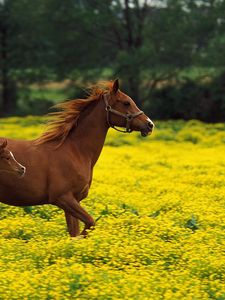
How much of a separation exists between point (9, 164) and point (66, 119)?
1.39 meters

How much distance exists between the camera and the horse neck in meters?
11.7

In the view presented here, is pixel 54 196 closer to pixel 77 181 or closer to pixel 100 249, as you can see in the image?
pixel 77 181

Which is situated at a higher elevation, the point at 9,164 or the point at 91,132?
the point at 91,132

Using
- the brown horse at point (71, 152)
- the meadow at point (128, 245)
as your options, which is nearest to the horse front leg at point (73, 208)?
the brown horse at point (71, 152)

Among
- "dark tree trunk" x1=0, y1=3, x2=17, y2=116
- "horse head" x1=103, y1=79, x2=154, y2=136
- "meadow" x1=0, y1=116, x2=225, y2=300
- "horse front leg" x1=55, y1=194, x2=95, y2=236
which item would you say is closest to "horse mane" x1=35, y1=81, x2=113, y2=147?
"horse head" x1=103, y1=79, x2=154, y2=136

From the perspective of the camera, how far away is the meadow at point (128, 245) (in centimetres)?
883

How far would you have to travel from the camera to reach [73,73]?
50.2m

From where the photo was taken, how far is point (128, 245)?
436 inches

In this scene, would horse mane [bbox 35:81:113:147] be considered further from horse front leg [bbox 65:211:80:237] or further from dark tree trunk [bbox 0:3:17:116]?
dark tree trunk [bbox 0:3:17:116]

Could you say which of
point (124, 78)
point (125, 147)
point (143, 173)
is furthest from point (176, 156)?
point (124, 78)

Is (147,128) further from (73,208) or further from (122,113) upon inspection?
(73,208)

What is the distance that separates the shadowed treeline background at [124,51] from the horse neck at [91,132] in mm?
31156

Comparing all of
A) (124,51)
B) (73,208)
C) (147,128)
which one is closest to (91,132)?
(147,128)

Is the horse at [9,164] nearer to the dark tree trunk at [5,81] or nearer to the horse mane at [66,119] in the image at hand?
the horse mane at [66,119]
